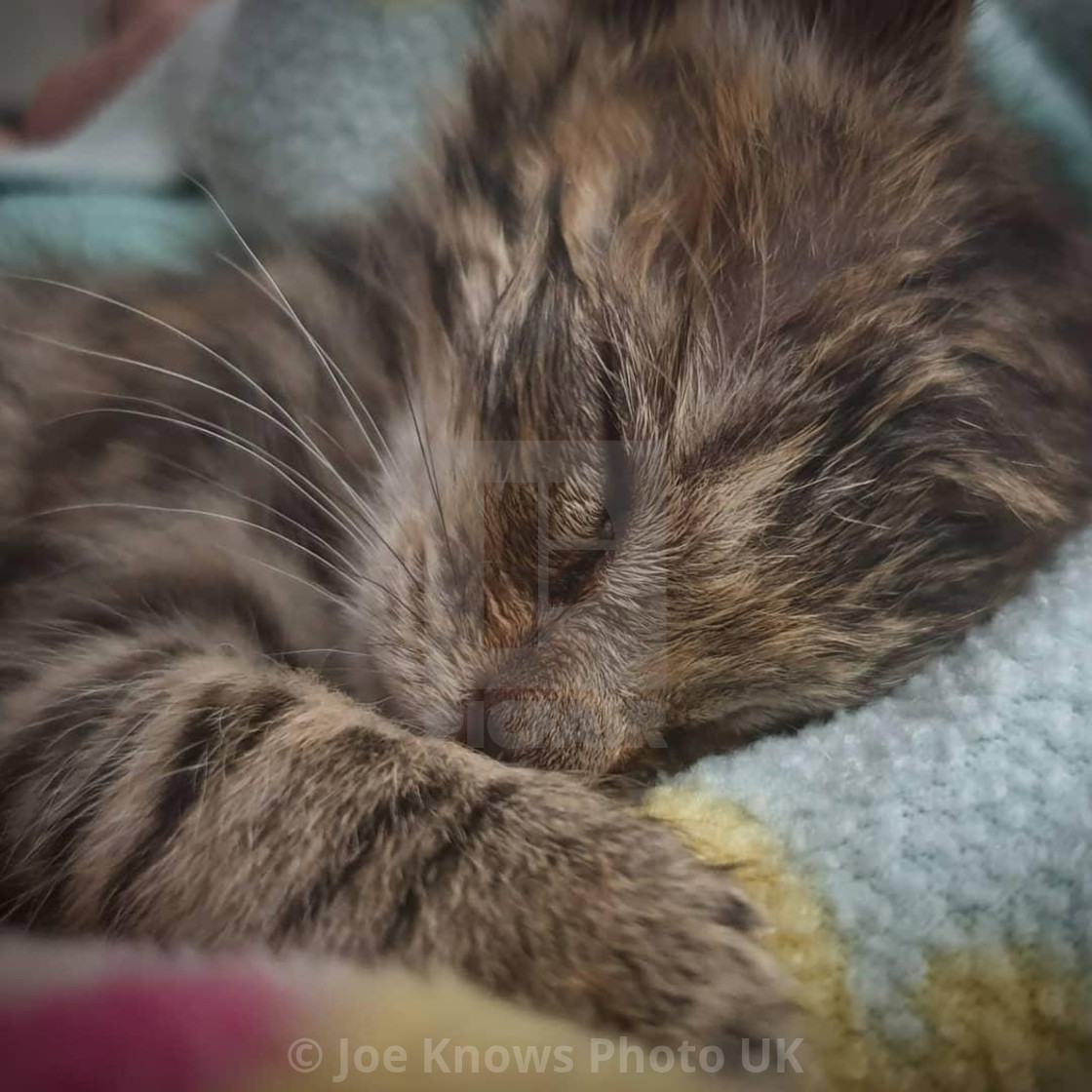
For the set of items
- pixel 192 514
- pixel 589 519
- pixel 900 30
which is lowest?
pixel 192 514

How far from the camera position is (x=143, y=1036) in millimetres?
593

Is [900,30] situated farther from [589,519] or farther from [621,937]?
[621,937]

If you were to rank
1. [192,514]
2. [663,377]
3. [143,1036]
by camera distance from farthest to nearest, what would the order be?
[192,514] < [663,377] < [143,1036]

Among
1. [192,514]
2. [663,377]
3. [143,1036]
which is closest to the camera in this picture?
[143,1036]

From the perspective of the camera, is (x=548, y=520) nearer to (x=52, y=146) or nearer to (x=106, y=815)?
(x=106, y=815)

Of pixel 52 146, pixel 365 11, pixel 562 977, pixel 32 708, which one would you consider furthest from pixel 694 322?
pixel 52 146

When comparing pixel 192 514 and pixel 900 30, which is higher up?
pixel 900 30

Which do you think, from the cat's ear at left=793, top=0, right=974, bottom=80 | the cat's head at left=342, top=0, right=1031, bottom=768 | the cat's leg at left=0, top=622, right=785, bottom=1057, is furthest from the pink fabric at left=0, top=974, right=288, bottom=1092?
the cat's ear at left=793, top=0, right=974, bottom=80

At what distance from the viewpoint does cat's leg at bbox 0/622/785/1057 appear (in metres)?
0.68

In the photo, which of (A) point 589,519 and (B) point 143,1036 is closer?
(B) point 143,1036

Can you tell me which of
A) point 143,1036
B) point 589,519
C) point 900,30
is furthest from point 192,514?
point 900,30

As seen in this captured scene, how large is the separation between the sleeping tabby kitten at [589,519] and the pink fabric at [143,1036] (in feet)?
0.29

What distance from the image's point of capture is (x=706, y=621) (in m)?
0.88

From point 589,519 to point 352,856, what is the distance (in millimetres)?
319
